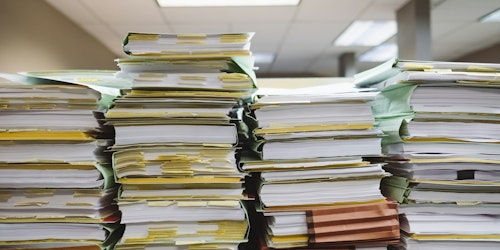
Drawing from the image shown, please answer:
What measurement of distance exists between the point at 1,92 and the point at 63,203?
0.26m

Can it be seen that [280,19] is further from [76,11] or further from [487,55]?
[487,55]

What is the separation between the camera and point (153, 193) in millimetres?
734

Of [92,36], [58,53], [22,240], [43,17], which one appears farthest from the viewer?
[92,36]

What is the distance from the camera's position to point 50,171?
0.73 m

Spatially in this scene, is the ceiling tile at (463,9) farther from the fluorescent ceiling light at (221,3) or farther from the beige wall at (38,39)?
the beige wall at (38,39)

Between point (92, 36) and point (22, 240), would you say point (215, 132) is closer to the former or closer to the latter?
point (22, 240)

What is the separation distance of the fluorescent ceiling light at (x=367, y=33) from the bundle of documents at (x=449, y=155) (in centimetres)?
349

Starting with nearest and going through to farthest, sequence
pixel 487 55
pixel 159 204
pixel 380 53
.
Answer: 1. pixel 159 204
2. pixel 487 55
3. pixel 380 53

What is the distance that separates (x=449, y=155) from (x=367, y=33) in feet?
13.5

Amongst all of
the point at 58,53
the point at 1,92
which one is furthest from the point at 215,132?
the point at 58,53

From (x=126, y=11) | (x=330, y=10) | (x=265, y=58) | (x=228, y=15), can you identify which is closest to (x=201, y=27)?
(x=228, y=15)

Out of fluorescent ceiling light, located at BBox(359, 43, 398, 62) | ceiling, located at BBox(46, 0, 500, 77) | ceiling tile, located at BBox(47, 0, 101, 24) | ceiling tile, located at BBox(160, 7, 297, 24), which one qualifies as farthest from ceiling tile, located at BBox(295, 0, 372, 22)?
ceiling tile, located at BBox(47, 0, 101, 24)

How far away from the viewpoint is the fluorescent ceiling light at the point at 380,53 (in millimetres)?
5297

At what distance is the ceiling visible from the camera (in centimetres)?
348
